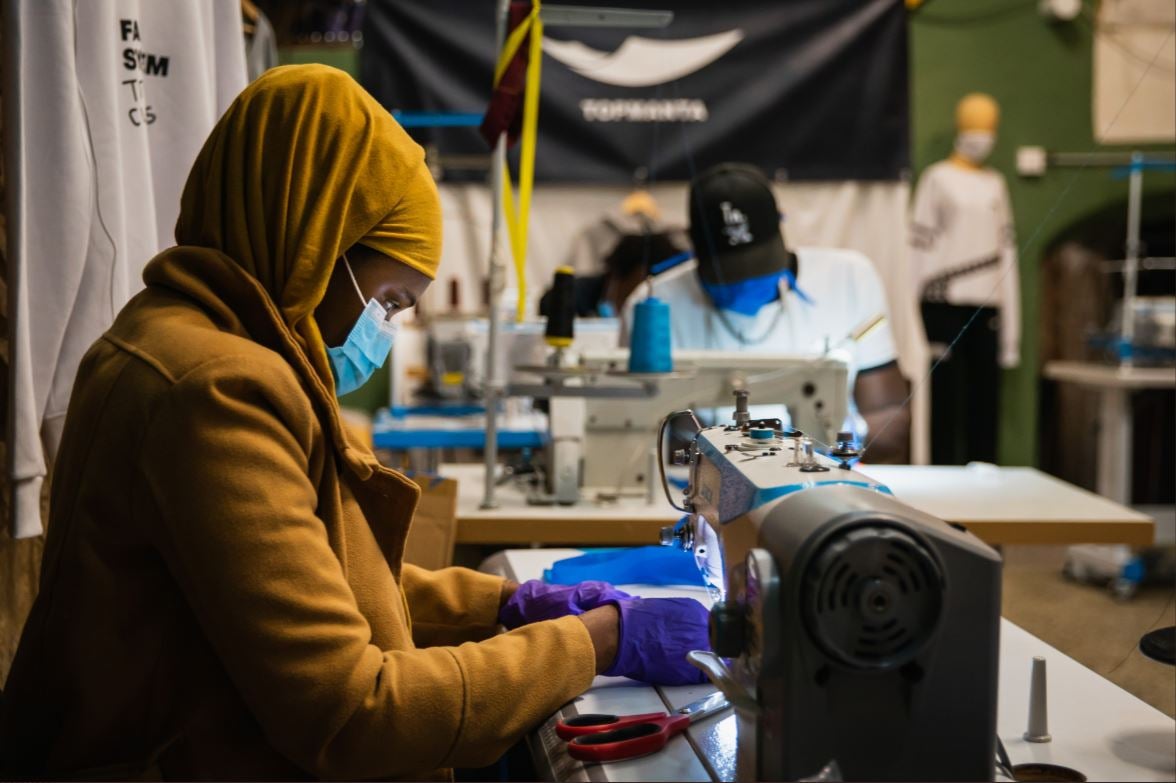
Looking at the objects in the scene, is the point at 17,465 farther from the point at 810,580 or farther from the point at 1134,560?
the point at 1134,560

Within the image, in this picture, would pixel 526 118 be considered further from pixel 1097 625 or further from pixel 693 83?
pixel 693 83

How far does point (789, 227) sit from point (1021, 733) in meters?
4.83

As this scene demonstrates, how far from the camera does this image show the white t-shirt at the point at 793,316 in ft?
11.3

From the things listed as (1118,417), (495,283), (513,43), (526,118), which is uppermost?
(513,43)

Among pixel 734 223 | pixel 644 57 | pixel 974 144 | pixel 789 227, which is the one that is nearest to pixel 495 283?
pixel 734 223

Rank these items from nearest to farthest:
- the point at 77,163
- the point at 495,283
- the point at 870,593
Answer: the point at 870,593
the point at 77,163
the point at 495,283

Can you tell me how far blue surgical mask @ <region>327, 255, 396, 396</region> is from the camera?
138 centimetres

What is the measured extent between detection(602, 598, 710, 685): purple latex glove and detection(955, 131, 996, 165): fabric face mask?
4987 millimetres

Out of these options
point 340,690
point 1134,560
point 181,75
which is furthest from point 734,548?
point 1134,560

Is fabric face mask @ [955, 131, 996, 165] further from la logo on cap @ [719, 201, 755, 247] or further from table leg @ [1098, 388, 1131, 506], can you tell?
la logo on cap @ [719, 201, 755, 247]

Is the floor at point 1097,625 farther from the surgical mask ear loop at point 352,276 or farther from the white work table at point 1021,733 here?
the surgical mask ear loop at point 352,276

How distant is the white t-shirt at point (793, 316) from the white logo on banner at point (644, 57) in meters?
2.25

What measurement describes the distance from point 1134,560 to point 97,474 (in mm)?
4107

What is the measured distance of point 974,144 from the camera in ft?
19.1
